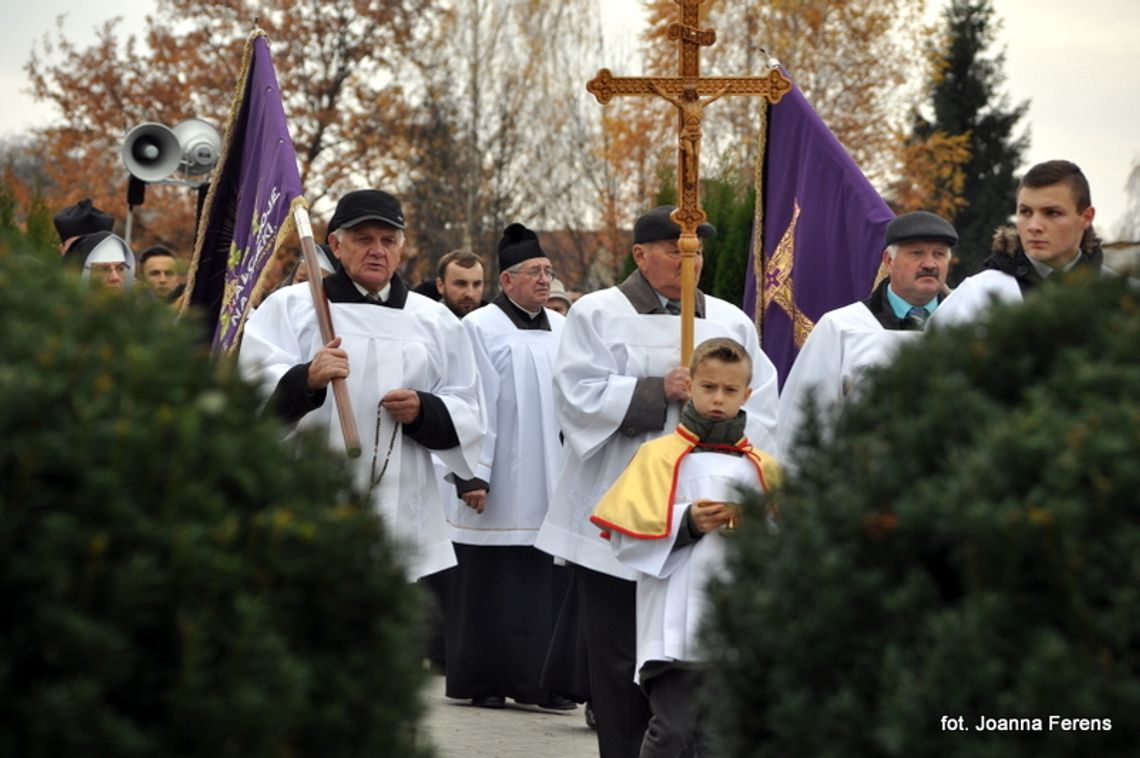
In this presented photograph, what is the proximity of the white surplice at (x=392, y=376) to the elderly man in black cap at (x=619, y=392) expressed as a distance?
0.42m

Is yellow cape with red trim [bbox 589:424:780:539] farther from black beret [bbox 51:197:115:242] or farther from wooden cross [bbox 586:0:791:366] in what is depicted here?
black beret [bbox 51:197:115:242]

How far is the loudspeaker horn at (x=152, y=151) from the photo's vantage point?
555 inches

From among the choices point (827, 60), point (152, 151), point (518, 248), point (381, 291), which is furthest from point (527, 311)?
point (827, 60)

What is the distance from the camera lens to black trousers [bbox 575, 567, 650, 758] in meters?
6.69

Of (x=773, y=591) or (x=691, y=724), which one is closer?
(x=773, y=591)

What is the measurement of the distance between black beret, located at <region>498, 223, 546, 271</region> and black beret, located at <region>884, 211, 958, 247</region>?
3179 millimetres

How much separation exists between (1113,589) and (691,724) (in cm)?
375

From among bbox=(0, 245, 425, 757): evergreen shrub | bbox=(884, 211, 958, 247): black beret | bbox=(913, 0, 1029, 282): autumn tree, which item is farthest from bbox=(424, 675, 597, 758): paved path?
bbox=(913, 0, 1029, 282): autumn tree

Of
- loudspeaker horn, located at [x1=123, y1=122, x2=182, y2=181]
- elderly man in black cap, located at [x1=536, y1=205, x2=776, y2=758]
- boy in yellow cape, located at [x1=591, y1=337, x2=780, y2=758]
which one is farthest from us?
loudspeaker horn, located at [x1=123, y1=122, x2=182, y2=181]

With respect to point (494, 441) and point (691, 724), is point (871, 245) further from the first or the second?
point (691, 724)

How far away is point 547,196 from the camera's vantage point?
121ft

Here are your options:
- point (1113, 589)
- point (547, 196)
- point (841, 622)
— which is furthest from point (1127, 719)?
point (547, 196)

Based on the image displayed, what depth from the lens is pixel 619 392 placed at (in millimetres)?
6980

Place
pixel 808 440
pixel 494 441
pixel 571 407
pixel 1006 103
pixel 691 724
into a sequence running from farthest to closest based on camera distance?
1. pixel 1006 103
2. pixel 494 441
3. pixel 571 407
4. pixel 691 724
5. pixel 808 440
